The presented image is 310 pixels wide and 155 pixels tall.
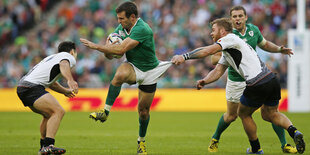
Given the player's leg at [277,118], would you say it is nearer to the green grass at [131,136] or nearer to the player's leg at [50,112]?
the green grass at [131,136]

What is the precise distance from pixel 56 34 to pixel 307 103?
14075mm

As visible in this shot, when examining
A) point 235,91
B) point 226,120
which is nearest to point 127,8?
point 235,91

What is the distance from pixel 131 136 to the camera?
13375mm

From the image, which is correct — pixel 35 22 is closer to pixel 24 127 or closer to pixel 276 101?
pixel 24 127

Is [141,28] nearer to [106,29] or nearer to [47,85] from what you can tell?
[47,85]

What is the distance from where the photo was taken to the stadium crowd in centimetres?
2372

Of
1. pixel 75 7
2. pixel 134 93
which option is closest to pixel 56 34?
pixel 75 7

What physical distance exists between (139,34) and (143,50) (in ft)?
1.29

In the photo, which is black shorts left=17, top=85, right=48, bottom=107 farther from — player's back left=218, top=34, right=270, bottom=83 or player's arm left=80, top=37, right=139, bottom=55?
player's back left=218, top=34, right=270, bottom=83

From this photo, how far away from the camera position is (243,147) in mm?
10750

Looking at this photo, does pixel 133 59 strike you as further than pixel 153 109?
No

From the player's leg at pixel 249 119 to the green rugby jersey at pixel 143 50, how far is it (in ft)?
6.11

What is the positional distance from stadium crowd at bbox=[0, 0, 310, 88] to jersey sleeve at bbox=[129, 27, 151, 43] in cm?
1250

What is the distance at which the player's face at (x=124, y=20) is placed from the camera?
30.3 feet
